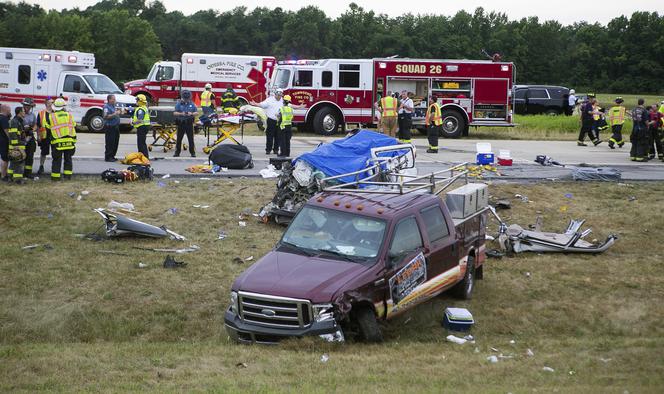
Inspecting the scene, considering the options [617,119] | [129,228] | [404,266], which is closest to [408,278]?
[404,266]

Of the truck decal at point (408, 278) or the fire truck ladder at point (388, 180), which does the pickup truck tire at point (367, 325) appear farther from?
the fire truck ladder at point (388, 180)

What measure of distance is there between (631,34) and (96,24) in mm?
Result: 50235

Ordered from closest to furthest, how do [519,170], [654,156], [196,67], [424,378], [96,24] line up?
[424,378], [519,170], [654,156], [196,67], [96,24]

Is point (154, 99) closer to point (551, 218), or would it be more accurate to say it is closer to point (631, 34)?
point (551, 218)

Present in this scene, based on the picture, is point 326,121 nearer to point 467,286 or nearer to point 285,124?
point 285,124

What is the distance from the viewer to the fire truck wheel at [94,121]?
27922 millimetres

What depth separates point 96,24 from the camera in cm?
6353

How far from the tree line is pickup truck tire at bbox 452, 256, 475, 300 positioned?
54506 millimetres

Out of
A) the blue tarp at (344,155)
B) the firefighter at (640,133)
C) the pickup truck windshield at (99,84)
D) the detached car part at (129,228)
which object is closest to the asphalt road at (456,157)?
the firefighter at (640,133)

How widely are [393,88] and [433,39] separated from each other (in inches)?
1934

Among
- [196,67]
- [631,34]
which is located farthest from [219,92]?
[631,34]

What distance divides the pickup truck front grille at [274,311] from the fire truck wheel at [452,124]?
22.2 metres

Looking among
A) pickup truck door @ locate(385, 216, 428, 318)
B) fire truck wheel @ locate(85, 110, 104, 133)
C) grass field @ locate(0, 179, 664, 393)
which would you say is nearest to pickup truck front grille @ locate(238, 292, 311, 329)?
grass field @ locate(0, 179, 664, 393)

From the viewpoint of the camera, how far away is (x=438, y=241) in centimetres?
1092
